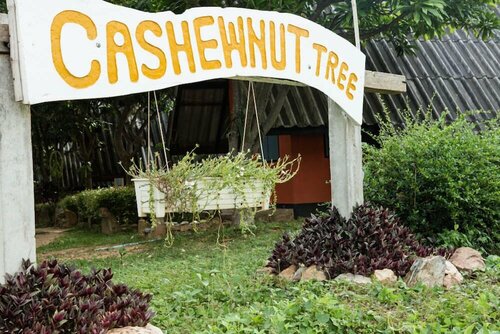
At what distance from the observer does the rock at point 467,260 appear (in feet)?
22.9

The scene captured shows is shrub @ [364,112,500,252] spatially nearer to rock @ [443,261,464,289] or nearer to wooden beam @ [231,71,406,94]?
wooden beam @ [231,71,406,94]

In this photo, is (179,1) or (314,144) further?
(314,144)

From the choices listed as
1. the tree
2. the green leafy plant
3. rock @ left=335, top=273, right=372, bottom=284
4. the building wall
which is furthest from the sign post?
the building wall

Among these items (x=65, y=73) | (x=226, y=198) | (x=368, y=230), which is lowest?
(x=368, y=230)

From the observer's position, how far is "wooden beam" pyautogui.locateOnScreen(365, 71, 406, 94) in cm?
742

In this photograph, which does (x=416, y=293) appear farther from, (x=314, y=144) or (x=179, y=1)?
(x=314, y=144)

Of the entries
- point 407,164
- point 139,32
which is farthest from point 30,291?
point 407,164

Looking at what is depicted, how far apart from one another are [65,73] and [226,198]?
1950 millimetres

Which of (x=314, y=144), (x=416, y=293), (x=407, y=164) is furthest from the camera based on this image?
(x=314, y=144)

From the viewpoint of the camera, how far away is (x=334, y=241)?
6648 millimetres

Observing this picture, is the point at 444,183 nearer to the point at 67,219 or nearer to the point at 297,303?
the point at 297,303

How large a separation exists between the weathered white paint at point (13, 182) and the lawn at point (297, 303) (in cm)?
125

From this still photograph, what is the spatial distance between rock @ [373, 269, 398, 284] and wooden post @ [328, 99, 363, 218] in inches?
31.8

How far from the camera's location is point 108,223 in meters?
14.4
